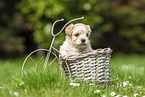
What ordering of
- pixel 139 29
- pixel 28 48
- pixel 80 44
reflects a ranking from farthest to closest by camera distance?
pixel 139 29 < pixel 28 48 < pixel 80 44

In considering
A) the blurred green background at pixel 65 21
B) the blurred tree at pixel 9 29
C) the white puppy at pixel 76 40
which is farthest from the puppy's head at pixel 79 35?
the blurred tree at pixel 9 29

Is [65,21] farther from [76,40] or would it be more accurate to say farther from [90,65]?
[90,65]

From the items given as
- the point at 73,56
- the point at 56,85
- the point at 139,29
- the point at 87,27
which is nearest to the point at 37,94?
the point at 56,85

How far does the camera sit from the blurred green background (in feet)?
29.8

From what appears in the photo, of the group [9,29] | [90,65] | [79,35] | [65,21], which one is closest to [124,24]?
[65,21]

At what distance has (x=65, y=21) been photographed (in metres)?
9.14

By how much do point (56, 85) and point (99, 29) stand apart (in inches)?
384

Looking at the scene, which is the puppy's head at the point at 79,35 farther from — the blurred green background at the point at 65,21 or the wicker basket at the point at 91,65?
the blurred green background at the point at 65,21

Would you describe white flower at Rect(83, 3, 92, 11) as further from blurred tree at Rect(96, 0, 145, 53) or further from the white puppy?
the white puppy

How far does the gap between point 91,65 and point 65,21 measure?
6.51m

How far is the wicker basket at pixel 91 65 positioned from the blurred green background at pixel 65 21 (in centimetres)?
565

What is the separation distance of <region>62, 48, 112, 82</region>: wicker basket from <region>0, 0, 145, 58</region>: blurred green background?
565 cm

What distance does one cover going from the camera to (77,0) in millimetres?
9398

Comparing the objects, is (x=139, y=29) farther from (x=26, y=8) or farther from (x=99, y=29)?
(x=26, y=8)
